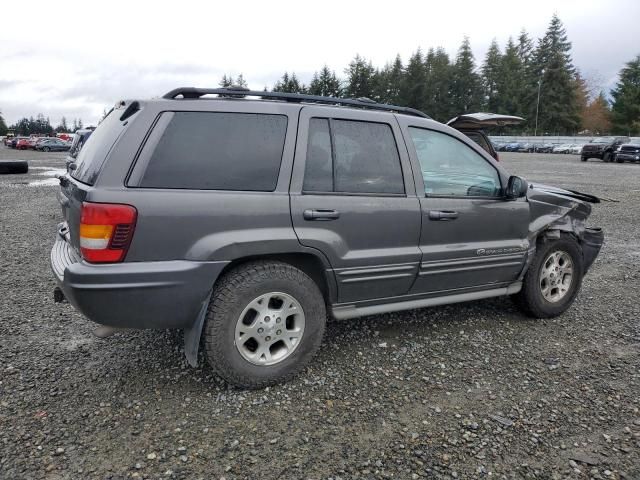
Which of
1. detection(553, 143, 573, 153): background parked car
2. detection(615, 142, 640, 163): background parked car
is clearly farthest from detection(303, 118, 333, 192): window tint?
detection(553, 143, 573, 153): background parked car

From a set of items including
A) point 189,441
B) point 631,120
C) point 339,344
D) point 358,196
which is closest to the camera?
point 189,441

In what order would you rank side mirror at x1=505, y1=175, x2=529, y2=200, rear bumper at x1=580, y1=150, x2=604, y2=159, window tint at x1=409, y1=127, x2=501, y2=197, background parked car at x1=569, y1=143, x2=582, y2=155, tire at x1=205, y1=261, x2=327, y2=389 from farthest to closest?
background parked car at x1=569, y1=143, x2=582, y2=155 < rear bumper at x1=580, y1=150, x2=604, y2=159 < side mirror at x1=505, y1=175, x2=529, y2=200 < window tint at x1=409, y1=127, x2=501, y2=197 < tire at x1=205, y1=261, x2=327, y2=389

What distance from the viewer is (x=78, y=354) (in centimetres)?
345

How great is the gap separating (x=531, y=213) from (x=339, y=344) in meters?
1.97

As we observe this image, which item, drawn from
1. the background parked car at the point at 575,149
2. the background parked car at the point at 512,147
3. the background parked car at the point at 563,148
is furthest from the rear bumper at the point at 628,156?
the background parked car at the point at 512,147

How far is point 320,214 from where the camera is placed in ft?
9.92

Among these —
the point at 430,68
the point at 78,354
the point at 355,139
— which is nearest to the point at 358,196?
the point at 355,139

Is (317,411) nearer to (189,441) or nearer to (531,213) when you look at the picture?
(189,441)

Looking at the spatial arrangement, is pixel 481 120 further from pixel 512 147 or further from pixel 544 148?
pixel 512 147

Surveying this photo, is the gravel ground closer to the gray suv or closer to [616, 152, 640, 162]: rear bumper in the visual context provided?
the gray suv

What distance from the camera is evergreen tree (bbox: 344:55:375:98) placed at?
81.7 metres

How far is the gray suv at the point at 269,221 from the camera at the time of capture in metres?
2.64

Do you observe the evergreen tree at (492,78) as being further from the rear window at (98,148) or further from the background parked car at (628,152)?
the rear window at (98,148)

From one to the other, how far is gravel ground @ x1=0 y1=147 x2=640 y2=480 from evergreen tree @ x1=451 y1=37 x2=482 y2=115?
81.6 meters
